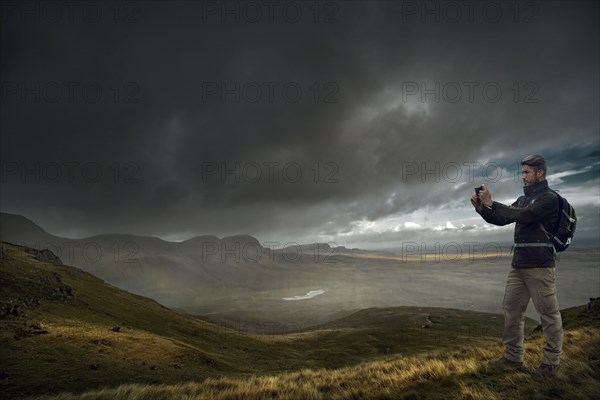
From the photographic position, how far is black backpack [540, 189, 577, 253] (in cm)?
793

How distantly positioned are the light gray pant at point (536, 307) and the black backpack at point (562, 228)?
83 cm

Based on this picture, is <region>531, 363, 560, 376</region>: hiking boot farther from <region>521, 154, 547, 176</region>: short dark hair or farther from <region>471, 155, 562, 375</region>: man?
<region>521, 154, 547, 176</region>: short dark hair

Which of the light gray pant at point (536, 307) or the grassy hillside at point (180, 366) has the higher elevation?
the light gray pant at point (536, 307)

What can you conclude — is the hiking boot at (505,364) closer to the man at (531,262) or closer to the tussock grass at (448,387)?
the man at (531,262)

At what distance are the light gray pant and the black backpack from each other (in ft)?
2.74

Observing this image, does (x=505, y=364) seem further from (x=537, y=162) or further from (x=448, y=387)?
(x=537, y=162)

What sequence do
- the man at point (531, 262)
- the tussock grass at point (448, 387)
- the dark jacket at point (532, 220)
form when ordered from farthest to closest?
the dark jacket at point (532, 220) < the man at point (531, 262) < the tussock grass at point (448, 387)

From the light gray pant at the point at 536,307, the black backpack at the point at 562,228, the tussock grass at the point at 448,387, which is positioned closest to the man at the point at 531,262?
the light gray pant at the point at 536,307

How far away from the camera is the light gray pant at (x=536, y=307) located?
741cm

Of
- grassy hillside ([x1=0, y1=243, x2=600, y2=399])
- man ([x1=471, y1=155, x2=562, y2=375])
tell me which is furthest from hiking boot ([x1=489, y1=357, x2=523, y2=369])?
grassy hillside ([x1=0, y1=243, x2=600, y2=399])

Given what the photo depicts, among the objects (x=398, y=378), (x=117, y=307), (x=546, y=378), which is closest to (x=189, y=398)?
(x=398, y=378)

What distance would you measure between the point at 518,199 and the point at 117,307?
54.7 m

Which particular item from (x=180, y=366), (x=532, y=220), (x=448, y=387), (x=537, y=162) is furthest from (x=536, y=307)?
(x=180, y=366)

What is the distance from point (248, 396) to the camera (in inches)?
308
